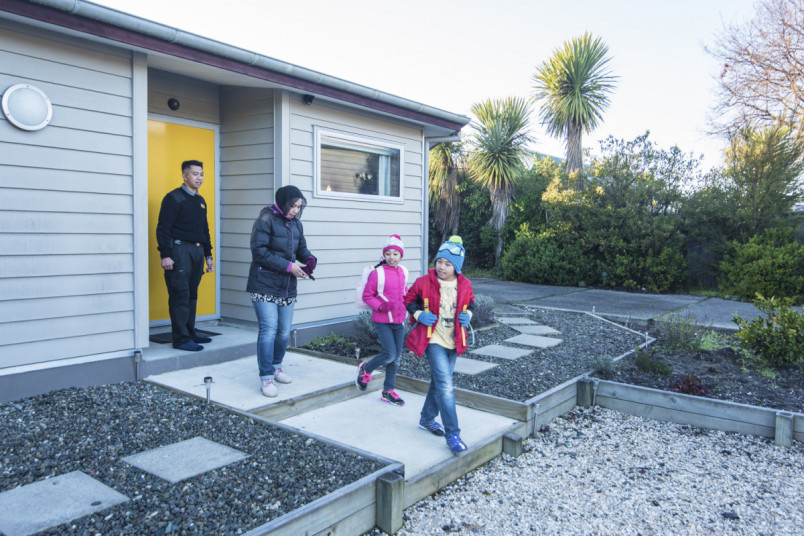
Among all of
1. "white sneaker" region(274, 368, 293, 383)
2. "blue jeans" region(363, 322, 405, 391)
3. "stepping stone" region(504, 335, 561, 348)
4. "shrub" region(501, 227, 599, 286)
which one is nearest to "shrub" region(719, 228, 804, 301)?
"shrub" region(501, 227, 599, 286)

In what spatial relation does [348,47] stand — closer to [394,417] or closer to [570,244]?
[570,244]

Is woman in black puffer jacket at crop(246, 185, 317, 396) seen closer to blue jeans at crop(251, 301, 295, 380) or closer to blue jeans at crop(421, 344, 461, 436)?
blue jeans at crop(251, 301, 295, 380)

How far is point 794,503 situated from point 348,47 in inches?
619

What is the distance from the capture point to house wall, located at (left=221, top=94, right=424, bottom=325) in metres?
5.96

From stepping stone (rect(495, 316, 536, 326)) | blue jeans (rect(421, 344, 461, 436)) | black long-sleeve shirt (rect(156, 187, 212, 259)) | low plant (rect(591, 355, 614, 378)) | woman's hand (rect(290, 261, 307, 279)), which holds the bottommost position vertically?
stepping stone (rect(495, 316, 536, 326))

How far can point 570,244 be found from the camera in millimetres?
13328

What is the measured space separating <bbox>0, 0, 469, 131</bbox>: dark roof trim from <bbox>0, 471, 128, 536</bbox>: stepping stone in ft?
9.97

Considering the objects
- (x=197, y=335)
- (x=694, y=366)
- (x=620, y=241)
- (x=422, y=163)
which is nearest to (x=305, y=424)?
(x=197, y=335)

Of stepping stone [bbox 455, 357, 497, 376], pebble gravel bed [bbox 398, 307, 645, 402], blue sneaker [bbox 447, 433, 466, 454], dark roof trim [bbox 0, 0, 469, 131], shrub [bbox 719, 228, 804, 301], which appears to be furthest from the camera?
shrub [bbox 719, 228, 804, 301]

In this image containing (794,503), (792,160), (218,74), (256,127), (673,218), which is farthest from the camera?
(673,218)

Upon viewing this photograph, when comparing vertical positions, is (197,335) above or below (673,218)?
below

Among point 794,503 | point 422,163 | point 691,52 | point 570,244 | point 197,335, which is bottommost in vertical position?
point 794,503

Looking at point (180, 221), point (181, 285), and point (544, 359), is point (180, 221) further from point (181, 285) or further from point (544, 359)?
point (544, 359)

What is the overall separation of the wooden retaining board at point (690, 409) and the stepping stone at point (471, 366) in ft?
3.71
